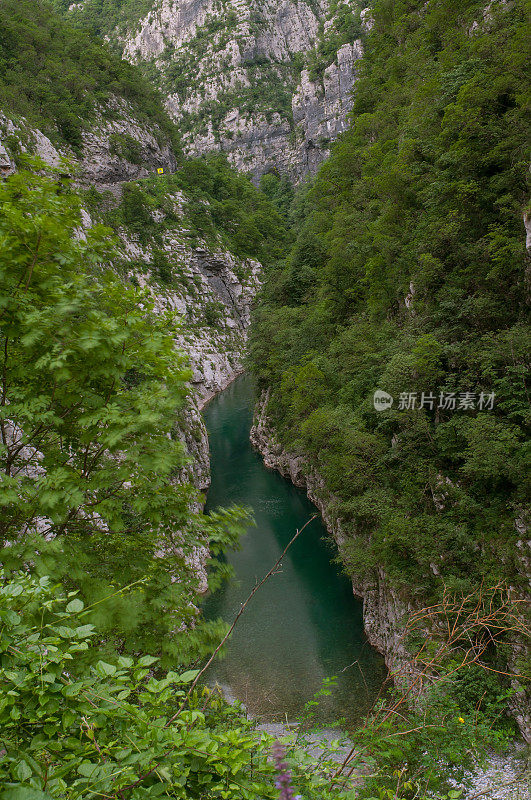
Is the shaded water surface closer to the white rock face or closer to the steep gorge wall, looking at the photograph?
the steep gorge wall

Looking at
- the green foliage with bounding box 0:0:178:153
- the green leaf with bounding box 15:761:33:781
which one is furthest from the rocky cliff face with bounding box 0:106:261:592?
the green leaf with bounding box 15:761:33:781

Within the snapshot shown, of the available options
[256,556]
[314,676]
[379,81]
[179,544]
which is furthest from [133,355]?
[379,81]

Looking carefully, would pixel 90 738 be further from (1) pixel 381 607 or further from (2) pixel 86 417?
(1) pixel 381 607

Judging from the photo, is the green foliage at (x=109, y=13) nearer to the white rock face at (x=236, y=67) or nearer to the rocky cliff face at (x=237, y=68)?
the rocky cliff face at (x=237, y=68)

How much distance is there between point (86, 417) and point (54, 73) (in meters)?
49.8

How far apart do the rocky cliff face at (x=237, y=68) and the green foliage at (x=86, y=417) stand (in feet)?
227

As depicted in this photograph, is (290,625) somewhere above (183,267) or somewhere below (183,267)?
below

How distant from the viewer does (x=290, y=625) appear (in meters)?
13.3

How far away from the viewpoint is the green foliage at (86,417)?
7.54 feet

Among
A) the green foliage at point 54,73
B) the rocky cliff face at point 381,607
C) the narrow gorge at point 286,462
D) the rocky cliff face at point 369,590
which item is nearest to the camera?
the narrow gorge at point 286,462

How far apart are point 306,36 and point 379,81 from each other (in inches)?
2703

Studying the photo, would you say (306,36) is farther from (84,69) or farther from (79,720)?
(79,720)

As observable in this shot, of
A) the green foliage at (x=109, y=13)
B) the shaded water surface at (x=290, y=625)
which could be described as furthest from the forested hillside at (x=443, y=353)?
the green foliage at (x=109, y=13)

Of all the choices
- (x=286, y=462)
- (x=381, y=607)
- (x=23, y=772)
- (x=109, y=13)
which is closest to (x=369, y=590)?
(x=381, y=607)
